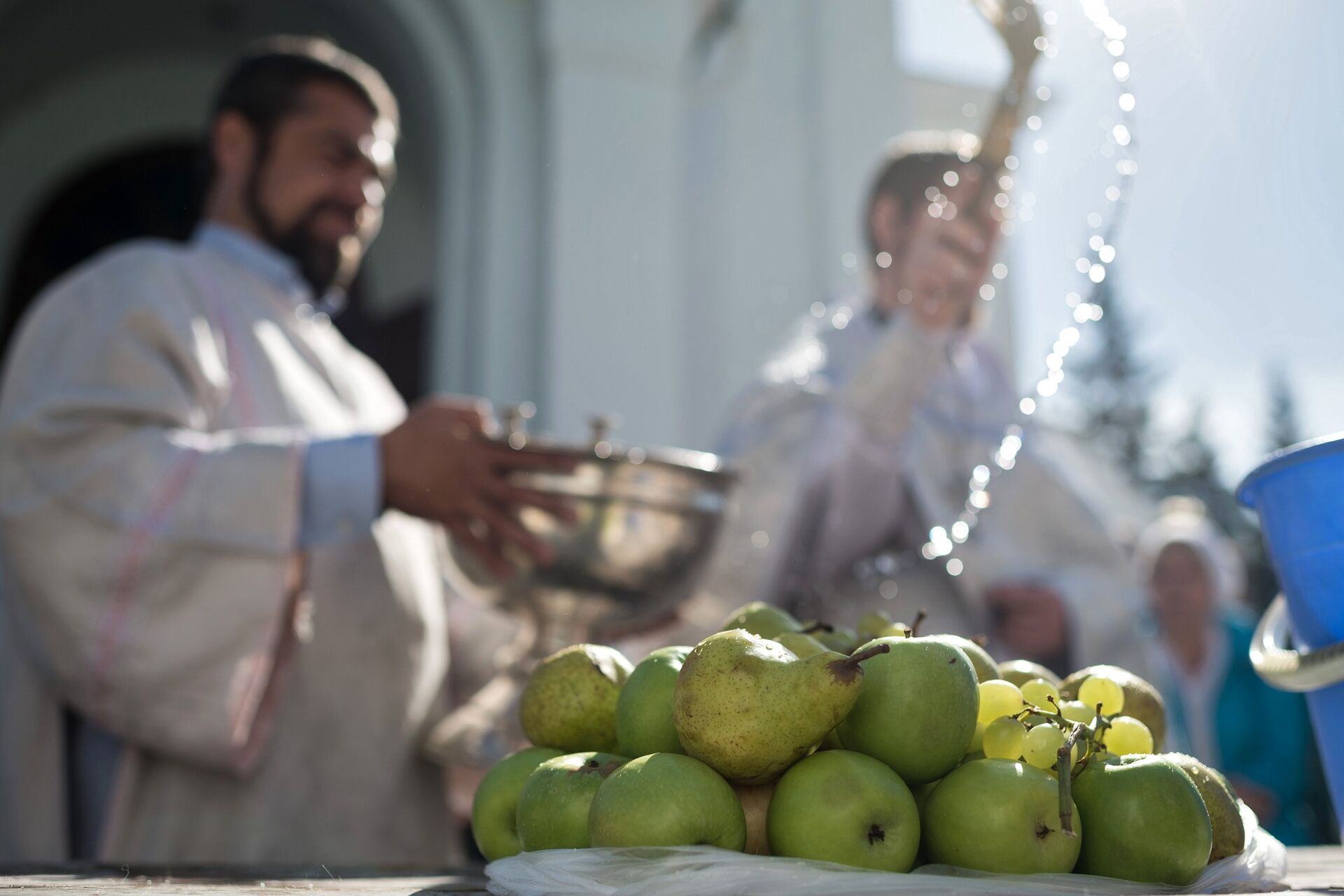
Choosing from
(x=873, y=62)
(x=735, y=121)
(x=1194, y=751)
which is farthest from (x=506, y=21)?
(x=1194, y=751)

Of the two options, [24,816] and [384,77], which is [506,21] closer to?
[384,77]

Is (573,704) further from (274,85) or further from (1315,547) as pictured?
(274,85)

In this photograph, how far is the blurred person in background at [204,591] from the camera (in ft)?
6.08

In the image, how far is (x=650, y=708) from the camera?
2.66ft

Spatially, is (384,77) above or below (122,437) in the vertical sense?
above

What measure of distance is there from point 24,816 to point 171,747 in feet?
0.97

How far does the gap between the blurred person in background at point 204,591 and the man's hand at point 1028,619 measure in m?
1.14

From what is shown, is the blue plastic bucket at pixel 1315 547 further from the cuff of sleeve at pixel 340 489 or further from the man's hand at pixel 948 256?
the cuff of sleeve at pixel 340 489

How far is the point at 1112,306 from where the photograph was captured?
21.0 meters

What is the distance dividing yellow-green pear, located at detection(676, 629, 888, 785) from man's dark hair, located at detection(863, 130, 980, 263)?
132 cm

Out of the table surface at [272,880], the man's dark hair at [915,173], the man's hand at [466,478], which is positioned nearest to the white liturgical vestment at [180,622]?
the man's hand at [466,478]

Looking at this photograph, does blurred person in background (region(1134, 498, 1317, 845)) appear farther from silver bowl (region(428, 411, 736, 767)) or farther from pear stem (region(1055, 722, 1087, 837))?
pear stem (region(1055, 722, 1087, 837))

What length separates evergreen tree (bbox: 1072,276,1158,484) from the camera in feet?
67.1

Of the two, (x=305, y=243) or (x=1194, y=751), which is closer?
(x=305, y=243)
